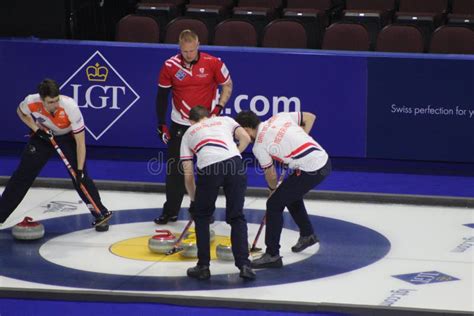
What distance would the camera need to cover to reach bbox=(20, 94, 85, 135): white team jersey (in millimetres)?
11445

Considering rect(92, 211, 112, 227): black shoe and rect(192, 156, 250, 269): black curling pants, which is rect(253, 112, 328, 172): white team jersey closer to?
rect(192, 156, 250, 269): black curling pants

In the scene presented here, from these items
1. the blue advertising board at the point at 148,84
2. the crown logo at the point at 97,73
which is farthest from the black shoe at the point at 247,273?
the crown logo at the point at 97,73

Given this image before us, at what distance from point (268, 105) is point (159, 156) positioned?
174 centimetres

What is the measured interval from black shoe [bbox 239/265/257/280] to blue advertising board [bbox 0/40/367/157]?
190 inches

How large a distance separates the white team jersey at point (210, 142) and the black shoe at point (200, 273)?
0.94m

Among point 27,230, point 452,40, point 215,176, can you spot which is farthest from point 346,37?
point 215,176

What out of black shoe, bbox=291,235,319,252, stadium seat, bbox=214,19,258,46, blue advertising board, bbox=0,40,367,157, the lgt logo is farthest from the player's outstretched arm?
stadium seat, bbox=214,19,258,46

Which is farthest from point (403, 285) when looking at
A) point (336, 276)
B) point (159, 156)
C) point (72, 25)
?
point (72, 25)

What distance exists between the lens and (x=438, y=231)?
11898 millimetres

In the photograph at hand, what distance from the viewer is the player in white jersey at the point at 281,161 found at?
33.4ft

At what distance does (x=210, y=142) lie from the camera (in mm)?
9828

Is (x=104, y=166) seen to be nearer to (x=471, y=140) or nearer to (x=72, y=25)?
(x=72, y=25)

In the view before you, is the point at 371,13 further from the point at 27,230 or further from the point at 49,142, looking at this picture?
the point at 27,230

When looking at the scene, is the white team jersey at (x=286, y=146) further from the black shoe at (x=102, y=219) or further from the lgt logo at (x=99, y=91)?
the lgt logo at (x=99, y=91)
